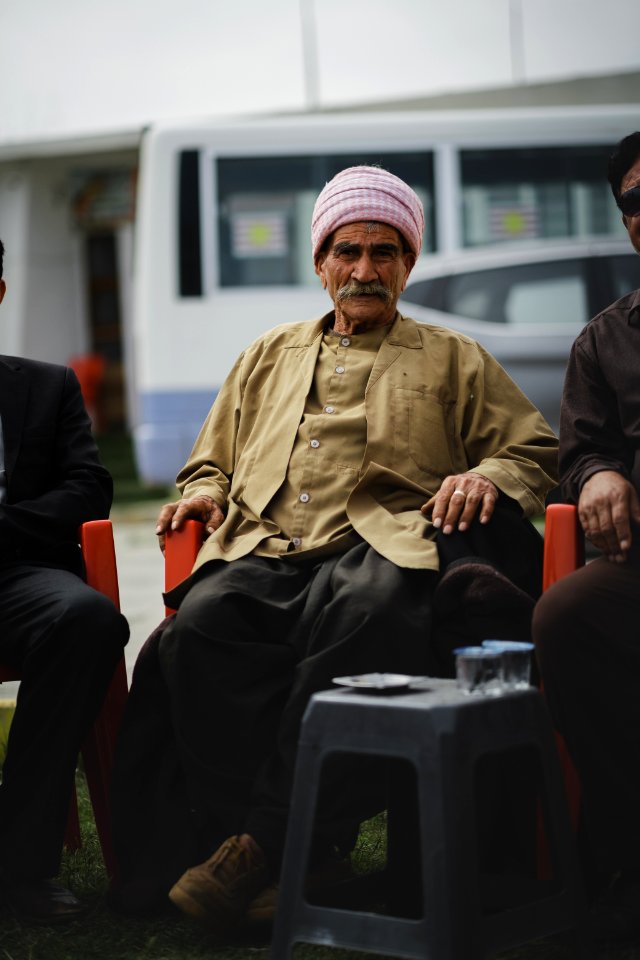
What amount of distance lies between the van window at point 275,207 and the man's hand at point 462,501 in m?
7.70

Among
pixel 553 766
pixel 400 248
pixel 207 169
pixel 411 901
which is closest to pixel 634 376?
pixel 400 248

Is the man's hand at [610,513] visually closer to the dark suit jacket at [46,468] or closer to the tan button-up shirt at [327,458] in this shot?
the tan button-up shirt at [327,458]

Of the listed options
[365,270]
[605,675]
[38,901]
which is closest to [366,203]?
[365,270]

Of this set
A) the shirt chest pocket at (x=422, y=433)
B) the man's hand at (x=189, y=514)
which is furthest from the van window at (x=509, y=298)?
the man's hand at (x=189, y=514)

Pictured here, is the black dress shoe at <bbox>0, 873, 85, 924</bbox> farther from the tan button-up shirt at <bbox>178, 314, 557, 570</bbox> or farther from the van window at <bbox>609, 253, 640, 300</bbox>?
the van window at <bbox>609, 253, 640, 300</bbox>

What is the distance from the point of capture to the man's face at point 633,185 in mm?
3104

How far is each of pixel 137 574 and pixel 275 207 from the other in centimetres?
409

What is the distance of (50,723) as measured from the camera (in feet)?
9.56

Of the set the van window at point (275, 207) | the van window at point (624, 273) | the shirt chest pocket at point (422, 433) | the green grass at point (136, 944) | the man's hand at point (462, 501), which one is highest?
the van window at point (275, 207)

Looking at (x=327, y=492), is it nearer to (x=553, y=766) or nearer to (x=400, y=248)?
(x=400, y=248)

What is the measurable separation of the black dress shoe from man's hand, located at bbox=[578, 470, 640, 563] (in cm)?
139

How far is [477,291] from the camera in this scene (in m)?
9.05

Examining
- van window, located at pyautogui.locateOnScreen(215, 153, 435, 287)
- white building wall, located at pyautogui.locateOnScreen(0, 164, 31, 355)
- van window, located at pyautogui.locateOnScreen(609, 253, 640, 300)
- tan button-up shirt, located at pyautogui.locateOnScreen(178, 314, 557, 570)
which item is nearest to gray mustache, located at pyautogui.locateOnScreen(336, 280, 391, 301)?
tan button-up shirt, located at pyautogui.locateOnScreen(178, 314, 557, 570)

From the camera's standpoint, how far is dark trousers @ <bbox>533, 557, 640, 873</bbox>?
271cm
